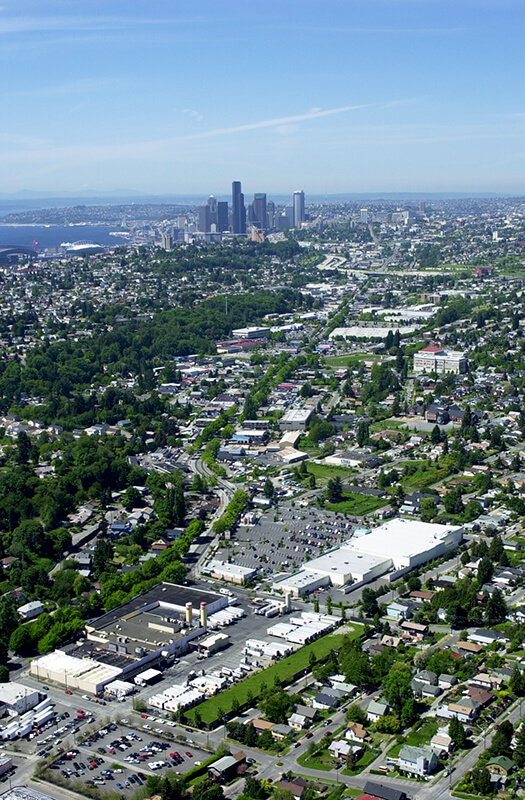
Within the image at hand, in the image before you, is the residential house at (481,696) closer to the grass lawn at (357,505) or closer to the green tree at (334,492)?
the grass lawn at (357,505)

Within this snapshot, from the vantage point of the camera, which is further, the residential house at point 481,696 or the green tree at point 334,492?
the green tree at point 334,492

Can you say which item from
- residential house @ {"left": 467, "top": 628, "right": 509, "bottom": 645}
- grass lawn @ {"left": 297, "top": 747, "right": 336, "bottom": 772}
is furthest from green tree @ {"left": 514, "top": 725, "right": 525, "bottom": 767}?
residential house @ {"left": 467, "top": 628, "right": 509, "bottom": 645}

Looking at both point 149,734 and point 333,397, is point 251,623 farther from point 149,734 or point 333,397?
point 333,397

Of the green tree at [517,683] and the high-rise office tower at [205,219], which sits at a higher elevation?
the high-rise office tower at [205,219]

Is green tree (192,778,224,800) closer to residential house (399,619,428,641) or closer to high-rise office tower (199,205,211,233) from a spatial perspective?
residential house (399,619,428,641)

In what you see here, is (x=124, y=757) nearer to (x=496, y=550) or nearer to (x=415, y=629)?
(x=415, y=629)

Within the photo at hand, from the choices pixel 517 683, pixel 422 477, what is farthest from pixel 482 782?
pixel 422 477

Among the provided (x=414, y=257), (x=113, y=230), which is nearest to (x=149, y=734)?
(x=414, y=257)

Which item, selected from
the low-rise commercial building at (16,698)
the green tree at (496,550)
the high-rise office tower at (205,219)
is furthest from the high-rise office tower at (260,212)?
the low-rise commercial building at (16,698)
